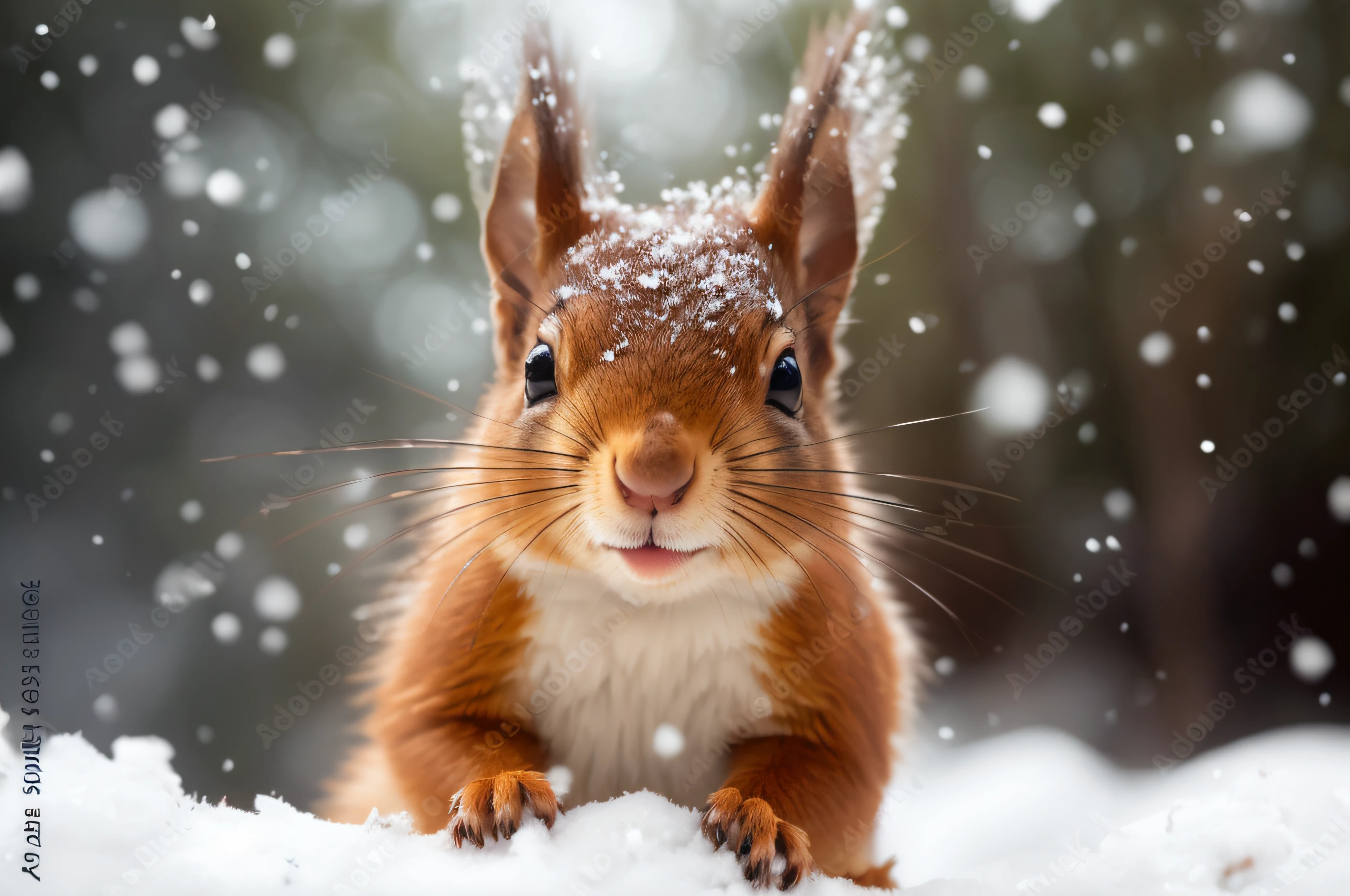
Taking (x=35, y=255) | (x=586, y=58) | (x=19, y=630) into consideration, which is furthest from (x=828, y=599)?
(x=35, y=255)

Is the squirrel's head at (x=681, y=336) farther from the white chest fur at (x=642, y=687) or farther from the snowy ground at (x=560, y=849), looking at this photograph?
the snowy ground at (x=560, y=849)

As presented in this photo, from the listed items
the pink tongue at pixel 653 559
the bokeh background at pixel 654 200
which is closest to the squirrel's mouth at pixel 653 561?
the pink tongue at pixel 653 559

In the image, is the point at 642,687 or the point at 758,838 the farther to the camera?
the point at 642,687

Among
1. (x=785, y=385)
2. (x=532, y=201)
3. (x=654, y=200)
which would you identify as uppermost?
(x=654, y=200)

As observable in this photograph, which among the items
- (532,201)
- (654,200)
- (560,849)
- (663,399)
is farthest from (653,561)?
(654,200)

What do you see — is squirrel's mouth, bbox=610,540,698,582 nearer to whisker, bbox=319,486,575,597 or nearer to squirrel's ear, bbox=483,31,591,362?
whisker, bbox=319,486,575,597

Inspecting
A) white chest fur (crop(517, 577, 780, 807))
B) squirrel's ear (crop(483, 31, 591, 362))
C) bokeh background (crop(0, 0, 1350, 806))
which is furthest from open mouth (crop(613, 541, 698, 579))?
bokeh background (crop(0, 0, 1350, 806))

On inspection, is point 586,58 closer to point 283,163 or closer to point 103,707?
point 283,163

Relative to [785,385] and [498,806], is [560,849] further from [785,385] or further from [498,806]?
[785,385]
